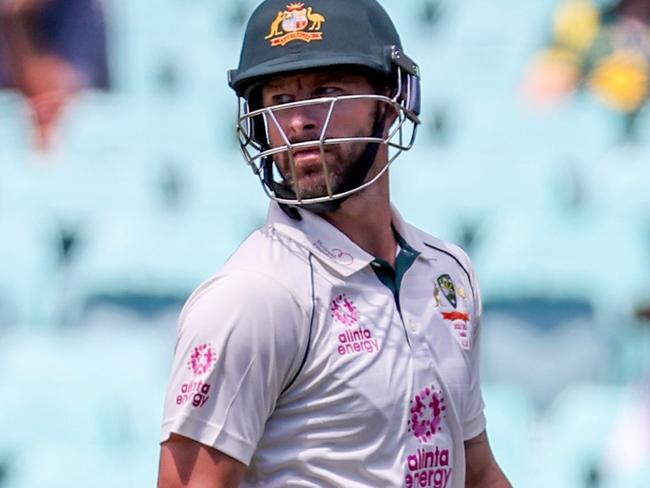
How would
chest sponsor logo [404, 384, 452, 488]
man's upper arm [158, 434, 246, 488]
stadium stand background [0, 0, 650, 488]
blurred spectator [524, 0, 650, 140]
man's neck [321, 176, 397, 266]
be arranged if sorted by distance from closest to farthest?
man's upper arm [158, 434, 246, 488]
chest sponsor logo [404, 384, 452, 488]
man's neck [321, 176, 397, 266]
stadium stand background [0, 0, 650, 488]
blurred spectator [524, 0, 650, 140]

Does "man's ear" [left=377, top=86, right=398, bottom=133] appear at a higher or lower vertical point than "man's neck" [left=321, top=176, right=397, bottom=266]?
higher

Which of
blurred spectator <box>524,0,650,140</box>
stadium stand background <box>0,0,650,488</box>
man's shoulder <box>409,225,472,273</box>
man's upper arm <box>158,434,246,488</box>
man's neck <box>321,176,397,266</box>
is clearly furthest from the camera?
blurred spectator <box>524,0,650,140</box>

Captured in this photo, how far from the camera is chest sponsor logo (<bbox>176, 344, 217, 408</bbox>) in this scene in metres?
1.65

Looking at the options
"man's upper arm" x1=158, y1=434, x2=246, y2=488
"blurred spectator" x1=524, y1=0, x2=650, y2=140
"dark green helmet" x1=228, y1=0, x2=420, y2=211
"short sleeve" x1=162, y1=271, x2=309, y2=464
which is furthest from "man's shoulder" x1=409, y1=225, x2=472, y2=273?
"blurred spectator" x1=524, y1=0, x2=650, y2=140

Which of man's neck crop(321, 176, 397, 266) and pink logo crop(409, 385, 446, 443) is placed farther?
man's neck crop(321, 176, 397, 266)

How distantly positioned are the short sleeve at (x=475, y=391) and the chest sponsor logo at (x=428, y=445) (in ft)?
0.43

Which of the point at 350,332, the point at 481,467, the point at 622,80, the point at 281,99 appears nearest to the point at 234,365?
the point at 350,332

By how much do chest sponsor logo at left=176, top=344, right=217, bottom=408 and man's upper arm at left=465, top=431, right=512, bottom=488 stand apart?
→ 1.65 ft

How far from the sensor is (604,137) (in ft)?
12.7

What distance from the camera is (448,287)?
76.4 inches

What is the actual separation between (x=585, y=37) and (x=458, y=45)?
1.10 ft

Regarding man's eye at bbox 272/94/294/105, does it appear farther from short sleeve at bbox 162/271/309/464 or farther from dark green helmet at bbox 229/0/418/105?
short sleeve at bbox 162/271/309/464

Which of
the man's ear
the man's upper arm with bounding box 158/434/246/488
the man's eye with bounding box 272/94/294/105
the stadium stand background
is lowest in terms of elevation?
the stadium stand background

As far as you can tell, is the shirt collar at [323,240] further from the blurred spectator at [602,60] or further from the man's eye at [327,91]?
the blurred spectator at [602,60]
